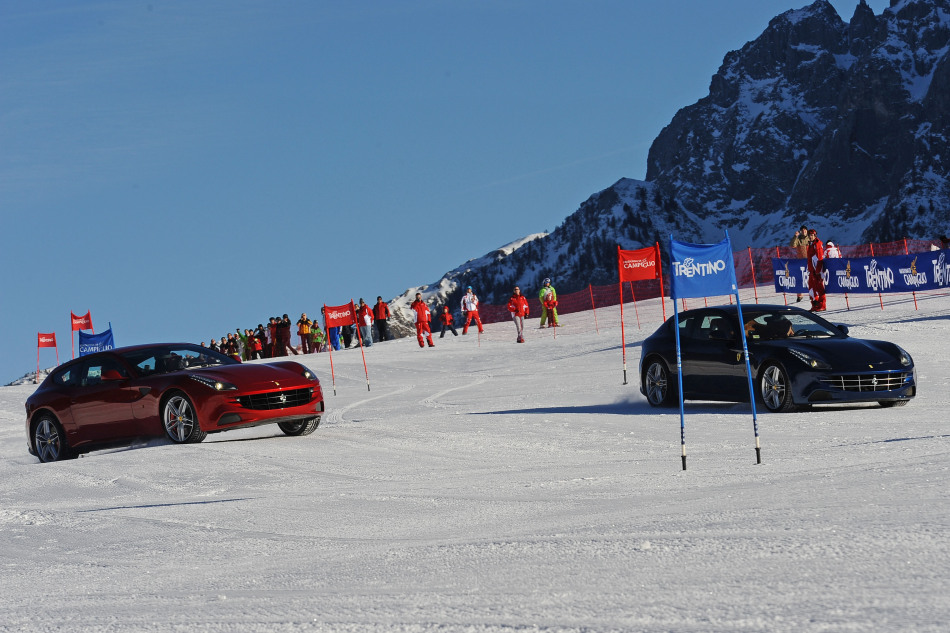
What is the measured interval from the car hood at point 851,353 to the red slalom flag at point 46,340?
3185cm

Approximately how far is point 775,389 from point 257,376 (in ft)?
20.1

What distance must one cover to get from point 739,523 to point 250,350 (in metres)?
39.0

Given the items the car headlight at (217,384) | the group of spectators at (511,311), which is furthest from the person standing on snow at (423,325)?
the car headlight at (217,384)

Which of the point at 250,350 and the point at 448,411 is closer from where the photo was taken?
the point at 448,411

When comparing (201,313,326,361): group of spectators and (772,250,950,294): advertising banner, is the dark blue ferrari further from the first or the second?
(201,313,326,361): group of spectators

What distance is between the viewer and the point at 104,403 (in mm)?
14812

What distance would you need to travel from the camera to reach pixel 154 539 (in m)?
8.23

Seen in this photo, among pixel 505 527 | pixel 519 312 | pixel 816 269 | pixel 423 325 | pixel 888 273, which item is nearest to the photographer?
pixel 505 527

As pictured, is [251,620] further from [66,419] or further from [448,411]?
[448,411]

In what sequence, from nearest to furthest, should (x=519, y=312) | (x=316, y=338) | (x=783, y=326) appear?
(x=783, y=326)
(x=519, y=312)
(x=316, y=338)

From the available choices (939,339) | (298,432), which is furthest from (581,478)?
(939,339)

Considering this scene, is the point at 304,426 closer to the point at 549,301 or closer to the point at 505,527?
the point at 505,527

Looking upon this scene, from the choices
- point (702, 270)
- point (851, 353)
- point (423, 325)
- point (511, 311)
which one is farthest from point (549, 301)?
point (702, 270)

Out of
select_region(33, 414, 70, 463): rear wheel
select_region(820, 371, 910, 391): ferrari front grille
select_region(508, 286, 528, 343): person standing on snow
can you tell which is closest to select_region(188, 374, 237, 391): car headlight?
select_region(33, 414, 70, 463): rear wheel
